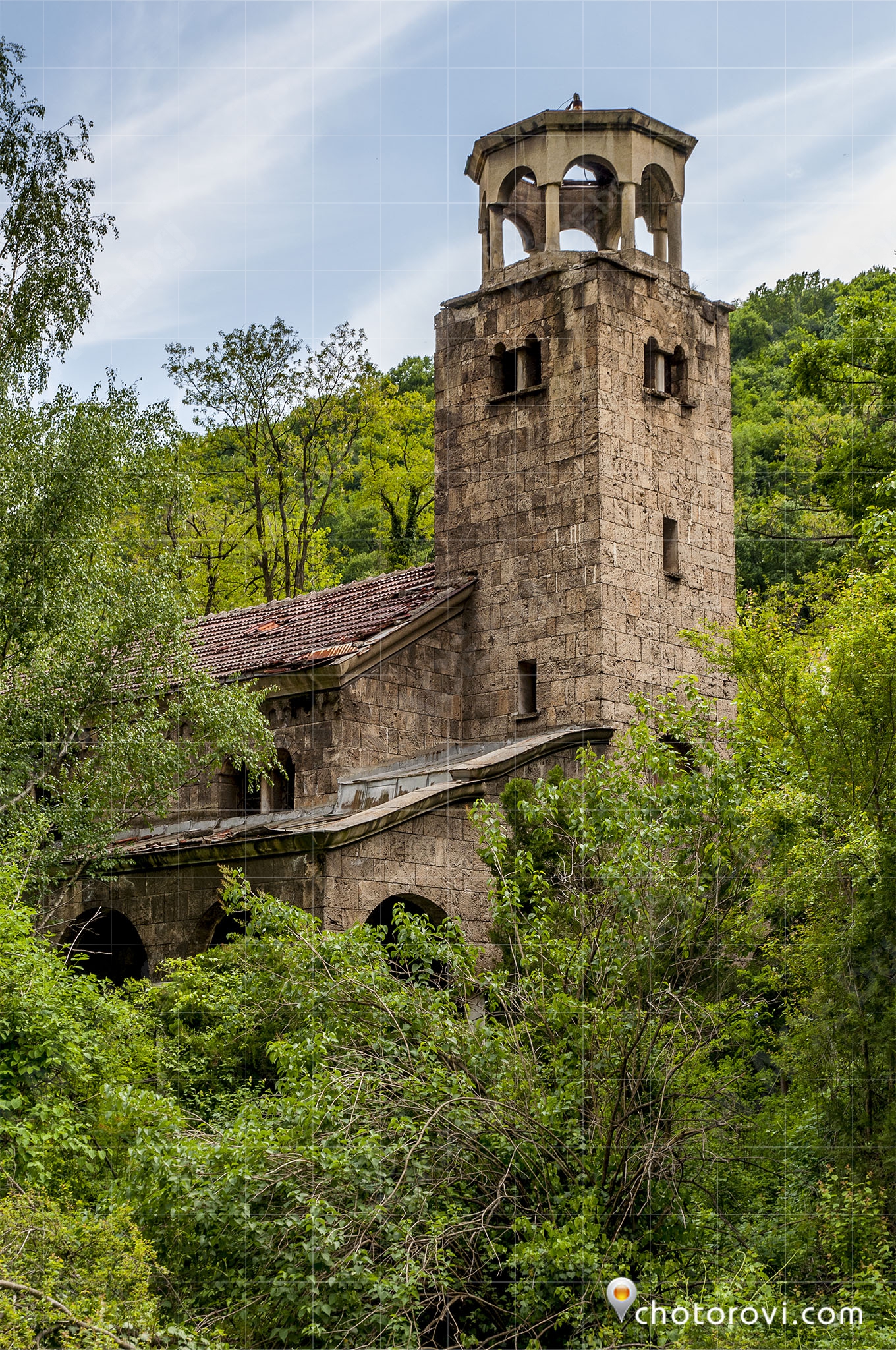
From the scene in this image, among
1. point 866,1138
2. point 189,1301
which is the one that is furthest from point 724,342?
point 189,1301

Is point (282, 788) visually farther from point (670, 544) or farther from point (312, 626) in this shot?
point (670, 544)

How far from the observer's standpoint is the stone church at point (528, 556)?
21938mm

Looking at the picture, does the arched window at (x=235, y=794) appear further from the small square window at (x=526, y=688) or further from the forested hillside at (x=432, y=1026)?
the small square window at (x=526, y=688)

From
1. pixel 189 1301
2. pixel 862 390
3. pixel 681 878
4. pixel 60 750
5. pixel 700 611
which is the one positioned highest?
pixel 862 390

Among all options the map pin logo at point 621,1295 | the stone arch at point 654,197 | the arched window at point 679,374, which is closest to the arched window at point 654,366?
the arched window at point 679,374

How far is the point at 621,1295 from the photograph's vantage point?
11.7m

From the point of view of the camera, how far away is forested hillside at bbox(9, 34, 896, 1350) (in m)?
12.1

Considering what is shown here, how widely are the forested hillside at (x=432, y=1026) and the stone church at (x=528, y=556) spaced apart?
1566 millimetres

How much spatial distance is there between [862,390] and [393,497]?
17.6 meters

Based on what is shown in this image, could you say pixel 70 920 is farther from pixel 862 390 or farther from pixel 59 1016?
pixel 862 390

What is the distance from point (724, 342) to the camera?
25078 millimetres

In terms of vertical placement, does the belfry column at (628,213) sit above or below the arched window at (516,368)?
above

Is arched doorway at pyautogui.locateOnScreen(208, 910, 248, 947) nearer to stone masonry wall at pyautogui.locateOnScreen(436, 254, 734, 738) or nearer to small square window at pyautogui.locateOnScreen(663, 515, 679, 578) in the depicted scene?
stone masonry wall at pyautogui.locateOnScreen(436, 254, 734, 738)

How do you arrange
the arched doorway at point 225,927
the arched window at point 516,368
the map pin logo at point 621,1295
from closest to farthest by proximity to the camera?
the map pin logo at point 621,1295, the arched doorway at point 225,927, the arched window at point 516,368
